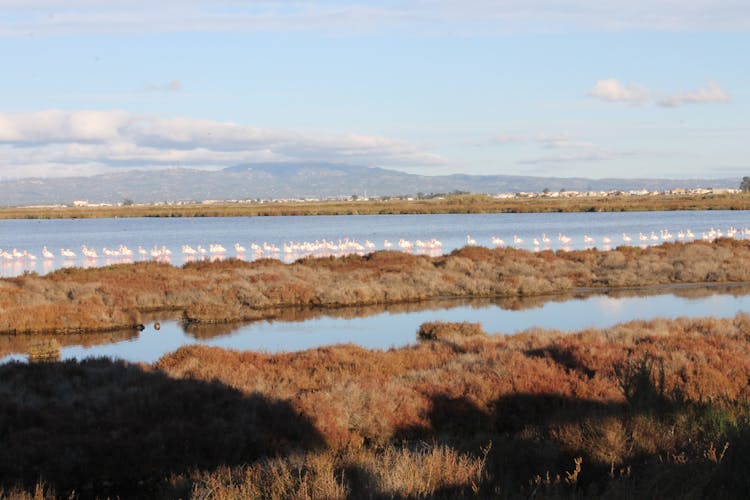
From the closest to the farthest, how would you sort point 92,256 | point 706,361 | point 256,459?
point 256,459 < point 706,361 < point 92,256

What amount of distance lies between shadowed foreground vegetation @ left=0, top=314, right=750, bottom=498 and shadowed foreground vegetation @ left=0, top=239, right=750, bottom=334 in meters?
10.5

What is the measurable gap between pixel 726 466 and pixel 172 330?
17.6 metres

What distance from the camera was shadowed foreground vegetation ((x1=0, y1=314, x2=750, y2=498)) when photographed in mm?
6246

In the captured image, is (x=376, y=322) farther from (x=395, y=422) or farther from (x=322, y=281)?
(x=395, y=422)

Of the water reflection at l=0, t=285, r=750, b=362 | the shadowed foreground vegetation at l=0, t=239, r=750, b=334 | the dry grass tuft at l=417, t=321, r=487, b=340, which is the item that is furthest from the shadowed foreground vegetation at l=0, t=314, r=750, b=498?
the shadowed foreground vegetation at l=0, t=239, r=750, b=334

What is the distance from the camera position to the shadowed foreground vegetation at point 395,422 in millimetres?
6246

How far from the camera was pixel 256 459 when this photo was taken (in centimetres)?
868

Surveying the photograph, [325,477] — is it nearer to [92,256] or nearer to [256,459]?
[256,459]

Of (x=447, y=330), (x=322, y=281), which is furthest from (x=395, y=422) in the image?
(x=322, y=281)

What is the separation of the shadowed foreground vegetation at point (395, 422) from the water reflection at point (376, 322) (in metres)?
4.92

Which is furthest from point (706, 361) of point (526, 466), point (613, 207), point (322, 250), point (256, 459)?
point (613, 207)

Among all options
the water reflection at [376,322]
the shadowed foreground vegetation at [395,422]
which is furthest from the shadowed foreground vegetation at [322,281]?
the shadowed foreground vegetation at [395,422]

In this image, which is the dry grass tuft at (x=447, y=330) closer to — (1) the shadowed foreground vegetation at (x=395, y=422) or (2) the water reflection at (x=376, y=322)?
(2) the water reflection at (x=376, y=322)

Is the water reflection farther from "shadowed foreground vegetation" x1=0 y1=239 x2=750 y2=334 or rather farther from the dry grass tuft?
"shadowed foreground vegetation" x1=0 y1=239 x2=750 y2=334
